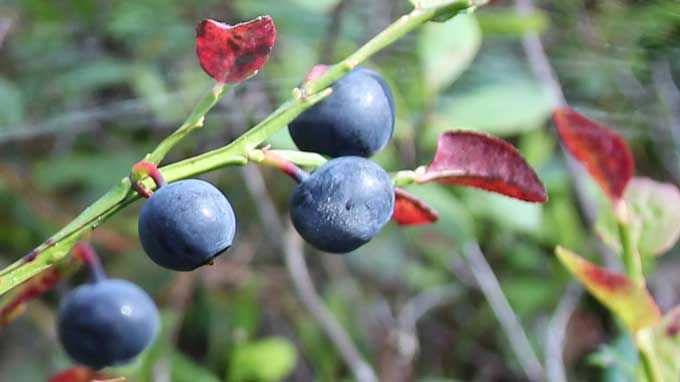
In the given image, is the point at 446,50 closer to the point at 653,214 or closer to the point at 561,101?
the point at 561,101

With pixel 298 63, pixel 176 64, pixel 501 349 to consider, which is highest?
pixel 298 63

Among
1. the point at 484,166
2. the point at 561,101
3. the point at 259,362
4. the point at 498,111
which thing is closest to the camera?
the point at 484,166

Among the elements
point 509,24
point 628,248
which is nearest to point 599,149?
point 628,248

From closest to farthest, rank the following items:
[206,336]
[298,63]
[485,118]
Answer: [485,118] → [298,63] → [206,336]

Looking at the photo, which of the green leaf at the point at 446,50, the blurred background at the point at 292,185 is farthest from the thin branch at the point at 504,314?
the green leaf at the point at 446,50

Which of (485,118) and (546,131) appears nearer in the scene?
(485,118)

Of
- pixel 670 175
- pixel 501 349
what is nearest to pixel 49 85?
pixel 501 349

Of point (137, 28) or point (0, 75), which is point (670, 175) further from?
point (0, 75)
